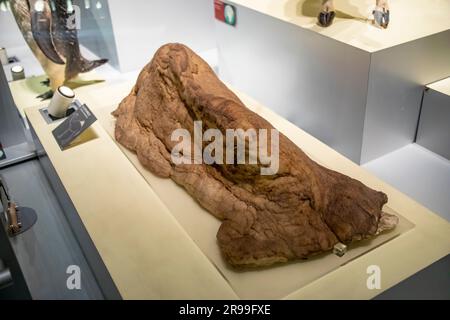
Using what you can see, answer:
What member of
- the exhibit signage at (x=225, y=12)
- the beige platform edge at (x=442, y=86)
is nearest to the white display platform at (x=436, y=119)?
the beige platform edge at (x=442, y=86)

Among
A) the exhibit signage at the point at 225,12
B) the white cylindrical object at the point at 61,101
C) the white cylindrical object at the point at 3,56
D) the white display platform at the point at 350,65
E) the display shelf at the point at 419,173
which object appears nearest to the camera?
the display shelf at the point at 419,173

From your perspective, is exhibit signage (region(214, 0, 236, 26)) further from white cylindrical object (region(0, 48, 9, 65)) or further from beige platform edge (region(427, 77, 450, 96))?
white cylindrical object (region(0, 48, 9, 65))

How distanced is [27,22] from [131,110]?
1171 millimetres

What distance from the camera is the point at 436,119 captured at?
9.05 feet

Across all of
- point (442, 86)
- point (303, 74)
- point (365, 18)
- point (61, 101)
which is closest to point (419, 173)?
point (442, 86)

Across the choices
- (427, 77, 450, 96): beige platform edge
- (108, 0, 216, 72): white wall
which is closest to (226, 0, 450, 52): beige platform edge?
(427, 77, 450, 96): beige platform edge

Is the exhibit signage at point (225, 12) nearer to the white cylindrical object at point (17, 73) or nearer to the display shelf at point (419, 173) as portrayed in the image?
the display shelf at point (419, 173)

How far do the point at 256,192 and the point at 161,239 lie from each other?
0.43 meters

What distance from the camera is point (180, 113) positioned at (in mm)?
2242

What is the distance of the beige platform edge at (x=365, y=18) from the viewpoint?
8.70 feet

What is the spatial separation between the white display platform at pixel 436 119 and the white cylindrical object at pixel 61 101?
2.10 m

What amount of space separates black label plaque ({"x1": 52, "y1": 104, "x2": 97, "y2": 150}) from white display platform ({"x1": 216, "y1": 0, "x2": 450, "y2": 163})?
4.39 ft

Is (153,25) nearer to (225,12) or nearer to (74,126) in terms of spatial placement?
(225,12)

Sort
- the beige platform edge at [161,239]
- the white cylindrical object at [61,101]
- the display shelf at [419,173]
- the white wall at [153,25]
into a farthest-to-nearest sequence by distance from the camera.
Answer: the white wall at [153,25], the white cylindrical object at [61,101], the display shelf at [419,173], the beige platform edge at [161,239]
